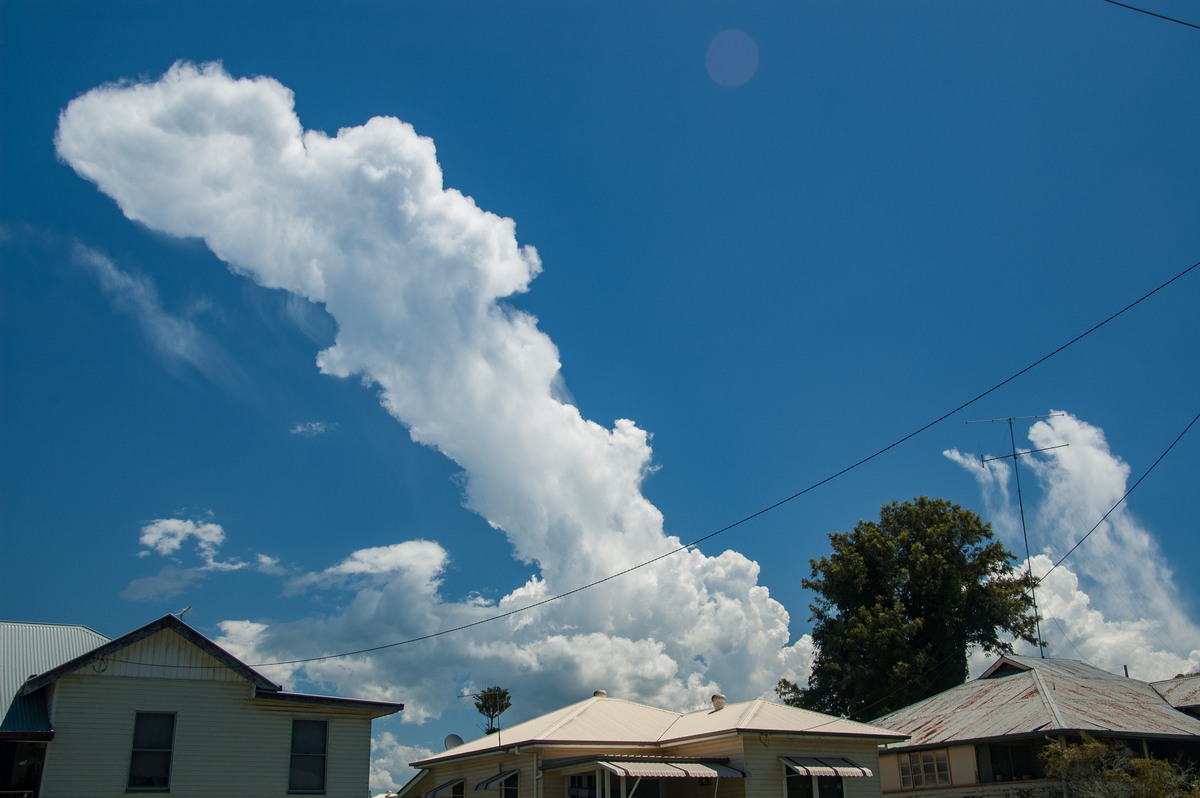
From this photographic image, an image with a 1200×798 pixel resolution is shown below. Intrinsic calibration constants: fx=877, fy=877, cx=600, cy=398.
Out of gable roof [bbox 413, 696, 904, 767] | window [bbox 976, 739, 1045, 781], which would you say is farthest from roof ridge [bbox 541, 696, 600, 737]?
window [bbox 976, 739, 1045, 781]

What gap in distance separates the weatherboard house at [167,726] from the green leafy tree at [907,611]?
24.6 m

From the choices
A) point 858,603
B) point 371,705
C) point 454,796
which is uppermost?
point 858,603

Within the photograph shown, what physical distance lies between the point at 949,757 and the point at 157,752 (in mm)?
21320

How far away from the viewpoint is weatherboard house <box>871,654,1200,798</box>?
23.3m

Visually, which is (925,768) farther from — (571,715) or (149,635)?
(149,635)

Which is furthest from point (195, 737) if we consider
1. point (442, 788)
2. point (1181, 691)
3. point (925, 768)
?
point (1181, 691)

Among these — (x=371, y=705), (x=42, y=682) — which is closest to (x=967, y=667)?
(x=371, y=705)

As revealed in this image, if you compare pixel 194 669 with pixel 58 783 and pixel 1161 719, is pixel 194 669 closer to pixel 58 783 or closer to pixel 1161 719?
pixel 58 783

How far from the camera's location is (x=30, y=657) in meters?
19.1

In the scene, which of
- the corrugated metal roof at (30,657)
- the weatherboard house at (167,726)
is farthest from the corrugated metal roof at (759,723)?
the corrugated metal roof at (30,657)

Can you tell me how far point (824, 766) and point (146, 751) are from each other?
1461 centimetres

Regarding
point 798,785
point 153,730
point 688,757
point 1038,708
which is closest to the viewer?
point 153,730

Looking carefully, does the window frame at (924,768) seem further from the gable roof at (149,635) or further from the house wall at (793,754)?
the gable roof at (149,635)

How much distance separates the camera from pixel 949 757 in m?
26.0
